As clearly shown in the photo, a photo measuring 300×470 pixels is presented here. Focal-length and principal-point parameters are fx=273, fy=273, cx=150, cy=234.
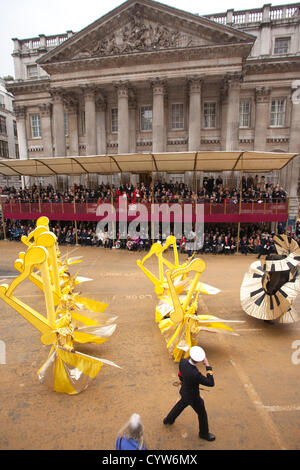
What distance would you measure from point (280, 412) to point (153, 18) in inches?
1096

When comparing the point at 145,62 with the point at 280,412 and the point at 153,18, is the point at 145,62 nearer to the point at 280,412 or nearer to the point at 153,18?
the point at 153,18

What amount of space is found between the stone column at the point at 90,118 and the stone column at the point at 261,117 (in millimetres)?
14888

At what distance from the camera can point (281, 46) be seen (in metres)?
25.8

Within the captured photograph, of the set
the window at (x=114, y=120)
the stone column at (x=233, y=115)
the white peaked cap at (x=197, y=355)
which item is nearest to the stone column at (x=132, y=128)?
the window at (x=114, y=120)

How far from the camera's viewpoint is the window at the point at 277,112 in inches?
1001

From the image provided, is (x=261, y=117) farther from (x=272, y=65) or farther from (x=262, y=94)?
(x=272, y=65)

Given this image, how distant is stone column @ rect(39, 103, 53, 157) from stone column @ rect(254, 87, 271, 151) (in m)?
20.7

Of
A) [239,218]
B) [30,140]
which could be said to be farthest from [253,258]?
[30,140]

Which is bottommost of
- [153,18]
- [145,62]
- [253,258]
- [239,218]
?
[253,258]

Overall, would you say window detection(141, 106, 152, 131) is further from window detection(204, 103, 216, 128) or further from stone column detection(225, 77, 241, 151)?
stone column detection(225, 77, 241, 151)

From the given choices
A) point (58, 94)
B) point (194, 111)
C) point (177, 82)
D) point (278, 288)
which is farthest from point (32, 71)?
point (278, 288)

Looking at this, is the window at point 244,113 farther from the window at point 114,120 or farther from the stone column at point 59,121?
the stone column at point 59,121

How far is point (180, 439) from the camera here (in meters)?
3.96

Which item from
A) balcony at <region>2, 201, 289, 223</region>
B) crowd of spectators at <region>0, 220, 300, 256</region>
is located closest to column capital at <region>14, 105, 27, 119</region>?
crowd of spectators at <region>0, 220, 300, 256</region>
